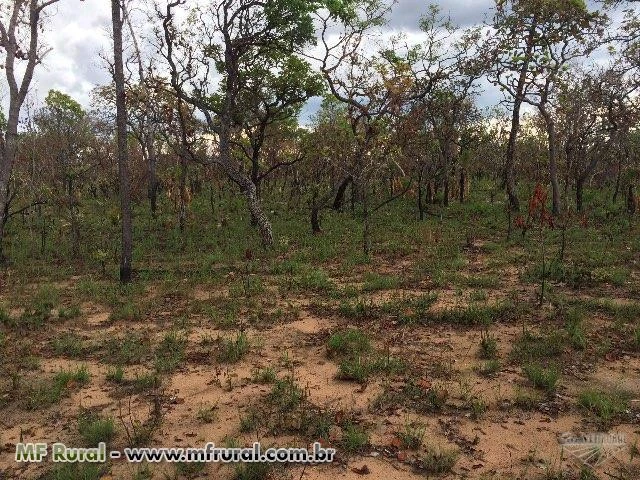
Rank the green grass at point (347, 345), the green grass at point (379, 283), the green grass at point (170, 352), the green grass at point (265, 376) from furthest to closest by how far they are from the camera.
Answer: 1. the green grass at point (379, 283)
2. the green grass at point (347, 345)
3. the green grass at point (170, 352)
4. the green grass at point (265, 376)

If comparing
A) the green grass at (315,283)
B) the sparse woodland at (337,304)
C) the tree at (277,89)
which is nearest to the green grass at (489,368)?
the sparse woodland at (337,304)

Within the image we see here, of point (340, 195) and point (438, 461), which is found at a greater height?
point (340, 195)

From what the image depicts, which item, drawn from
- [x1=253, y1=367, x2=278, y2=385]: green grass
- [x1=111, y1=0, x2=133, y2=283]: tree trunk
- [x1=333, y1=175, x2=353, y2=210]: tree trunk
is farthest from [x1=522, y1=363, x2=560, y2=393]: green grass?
[x1=333, y1=175, x2=353, y2=210]: tree trunk

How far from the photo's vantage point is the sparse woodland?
5.26 m

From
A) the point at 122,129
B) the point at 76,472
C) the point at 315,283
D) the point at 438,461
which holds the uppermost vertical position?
the point at 122,129

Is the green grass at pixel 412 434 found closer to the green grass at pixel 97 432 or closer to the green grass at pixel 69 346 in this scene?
the green grass at pixel 97 432

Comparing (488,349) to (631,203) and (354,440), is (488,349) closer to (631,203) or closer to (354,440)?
(354,440)

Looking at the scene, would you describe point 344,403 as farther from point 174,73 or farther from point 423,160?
point 423,160

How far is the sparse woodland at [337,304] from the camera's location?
5.26 meters

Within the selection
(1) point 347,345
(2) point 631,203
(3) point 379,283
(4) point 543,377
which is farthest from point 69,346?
(2) point 631,203

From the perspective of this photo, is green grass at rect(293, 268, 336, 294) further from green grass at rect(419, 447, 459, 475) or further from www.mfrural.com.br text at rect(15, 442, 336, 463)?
green grass at rect(419, 447, 459, 475)

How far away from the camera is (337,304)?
997 cm

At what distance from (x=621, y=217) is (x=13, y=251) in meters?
22.8

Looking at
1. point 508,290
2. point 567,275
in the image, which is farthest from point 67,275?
point 567,275
